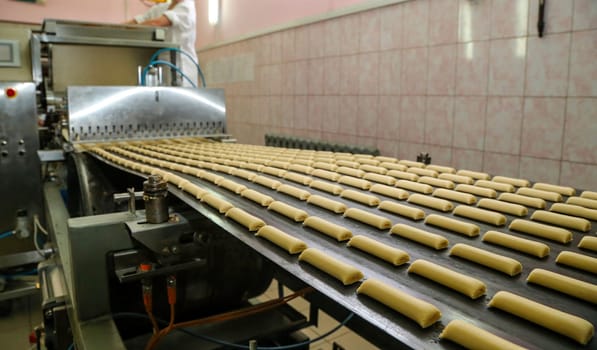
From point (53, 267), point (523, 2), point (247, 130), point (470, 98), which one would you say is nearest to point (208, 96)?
point (53, 267)

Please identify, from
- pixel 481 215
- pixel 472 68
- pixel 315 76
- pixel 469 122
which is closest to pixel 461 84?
pixel 472 68

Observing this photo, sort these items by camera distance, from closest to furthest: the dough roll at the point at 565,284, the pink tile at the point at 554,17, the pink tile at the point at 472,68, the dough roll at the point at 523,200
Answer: the dough roll at the point at 565,284
the dough roll at the point at 523,200
the pink tile at the point at 554,17
the pink tile at the point at 472,68

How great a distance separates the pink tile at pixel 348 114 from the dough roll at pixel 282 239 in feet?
9.41

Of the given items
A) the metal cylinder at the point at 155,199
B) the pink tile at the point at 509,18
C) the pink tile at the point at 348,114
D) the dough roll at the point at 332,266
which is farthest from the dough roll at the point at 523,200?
the pink tile at the point at 348,114

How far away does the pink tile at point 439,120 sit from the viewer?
2807 mm

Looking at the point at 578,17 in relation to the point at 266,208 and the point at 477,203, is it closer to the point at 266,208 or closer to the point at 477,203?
the point at 477,203

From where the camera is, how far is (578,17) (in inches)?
83.1

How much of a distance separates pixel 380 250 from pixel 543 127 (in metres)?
2.02

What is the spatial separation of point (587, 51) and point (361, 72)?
5.42 ft

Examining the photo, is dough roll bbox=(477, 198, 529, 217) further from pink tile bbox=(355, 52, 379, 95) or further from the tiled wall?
pink tile bbox=(355, 52, 379, 95)

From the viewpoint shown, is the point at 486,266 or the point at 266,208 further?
the point at 266,208

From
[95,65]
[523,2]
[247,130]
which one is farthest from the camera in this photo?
[247,130]

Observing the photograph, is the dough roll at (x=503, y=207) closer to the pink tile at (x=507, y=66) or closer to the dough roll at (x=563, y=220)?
the dough roll at (x=563, y=220)

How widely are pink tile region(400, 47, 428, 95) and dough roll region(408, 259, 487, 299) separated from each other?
2.49m
